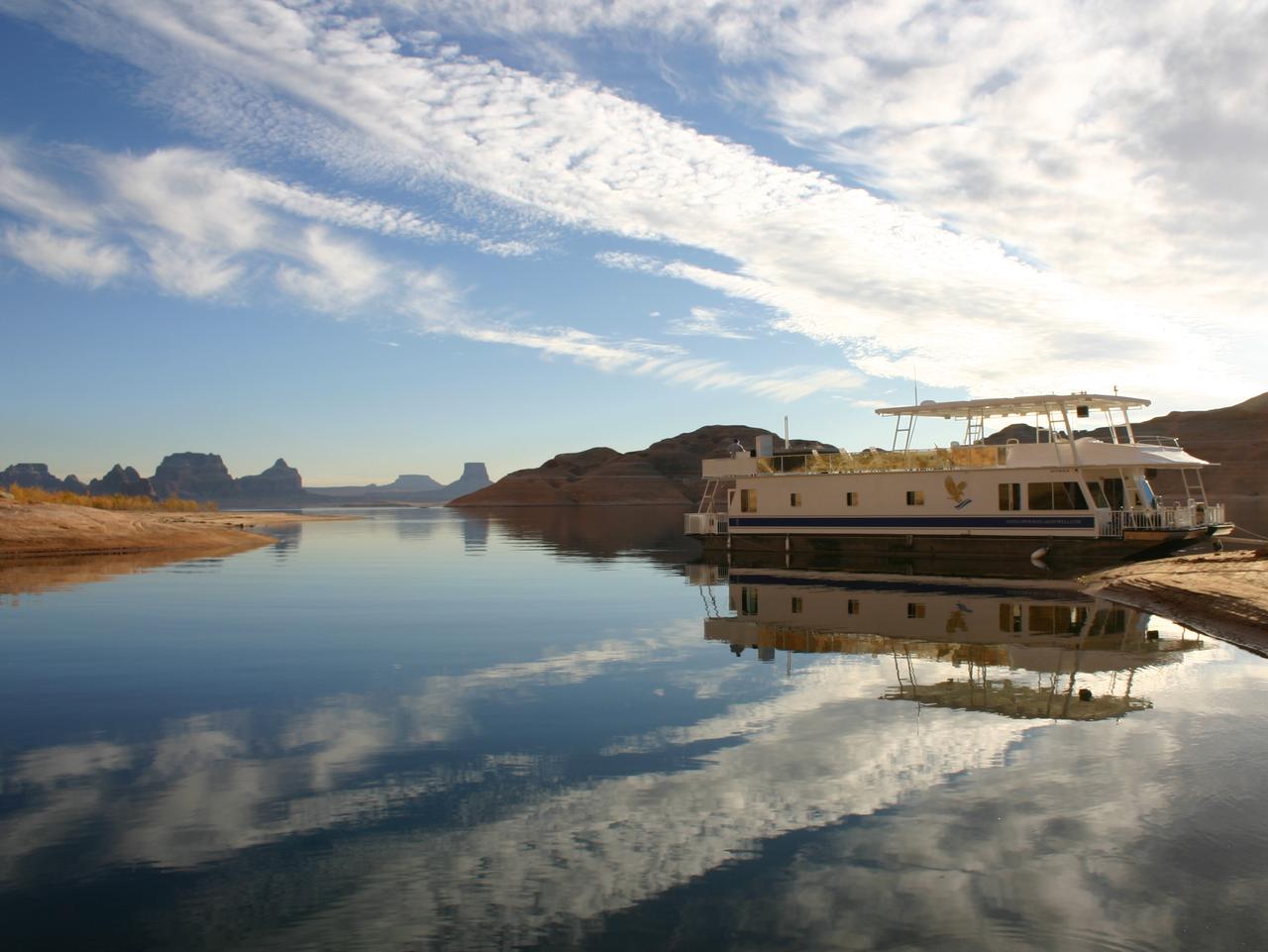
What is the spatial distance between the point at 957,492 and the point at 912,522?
2.43 meters

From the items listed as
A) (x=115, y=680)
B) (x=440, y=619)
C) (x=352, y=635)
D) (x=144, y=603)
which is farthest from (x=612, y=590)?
(x=115, y=680)

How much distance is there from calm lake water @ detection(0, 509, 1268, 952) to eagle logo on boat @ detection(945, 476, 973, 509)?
59.4ft

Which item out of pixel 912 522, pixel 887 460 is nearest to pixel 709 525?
pixel 887 460

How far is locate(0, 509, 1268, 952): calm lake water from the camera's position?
22.9 ft

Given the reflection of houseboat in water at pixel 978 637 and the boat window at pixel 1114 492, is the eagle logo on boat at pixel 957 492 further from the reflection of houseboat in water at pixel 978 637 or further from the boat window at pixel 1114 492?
the reflection of houseboat in water at pixel 978 637

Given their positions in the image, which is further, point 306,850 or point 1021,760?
point 1021,760

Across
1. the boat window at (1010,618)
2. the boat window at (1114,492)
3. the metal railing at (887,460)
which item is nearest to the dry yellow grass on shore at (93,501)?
the metal railing at (887,460)

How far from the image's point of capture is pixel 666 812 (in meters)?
9.16

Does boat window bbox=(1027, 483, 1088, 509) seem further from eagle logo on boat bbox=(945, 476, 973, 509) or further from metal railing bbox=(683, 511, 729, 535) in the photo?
metal railing bbox=(683, 511, 729, 535)

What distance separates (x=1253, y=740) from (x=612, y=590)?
72.4 ft

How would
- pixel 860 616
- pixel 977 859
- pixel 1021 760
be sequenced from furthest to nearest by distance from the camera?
pixel 860 616, pixel 1021 760, pixel 977 859

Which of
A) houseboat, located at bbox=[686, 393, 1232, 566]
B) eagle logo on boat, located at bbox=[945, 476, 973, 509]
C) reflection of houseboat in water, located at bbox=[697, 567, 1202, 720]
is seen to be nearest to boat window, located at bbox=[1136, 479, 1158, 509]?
houseboat, located at bbox=[686, 393, 1232, 566]

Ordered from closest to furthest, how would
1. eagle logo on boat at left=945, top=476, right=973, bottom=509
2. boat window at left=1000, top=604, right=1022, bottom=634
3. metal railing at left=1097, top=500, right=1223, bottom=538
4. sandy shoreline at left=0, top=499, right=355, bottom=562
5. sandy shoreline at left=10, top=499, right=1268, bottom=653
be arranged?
boat window at left=1000, top=604, right=1022, bottom=634
sandy shoreline at left=10, top=499, right=1268, bottom=653
metal railing at left=1097, top=500, right=1223, bottom=538
eagle logo on boat at left=945, top=476, right=973, bottom=509
sandy shoreline at left=0, top=499, right=355, bottom=562

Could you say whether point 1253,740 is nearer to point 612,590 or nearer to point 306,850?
point 306,850
